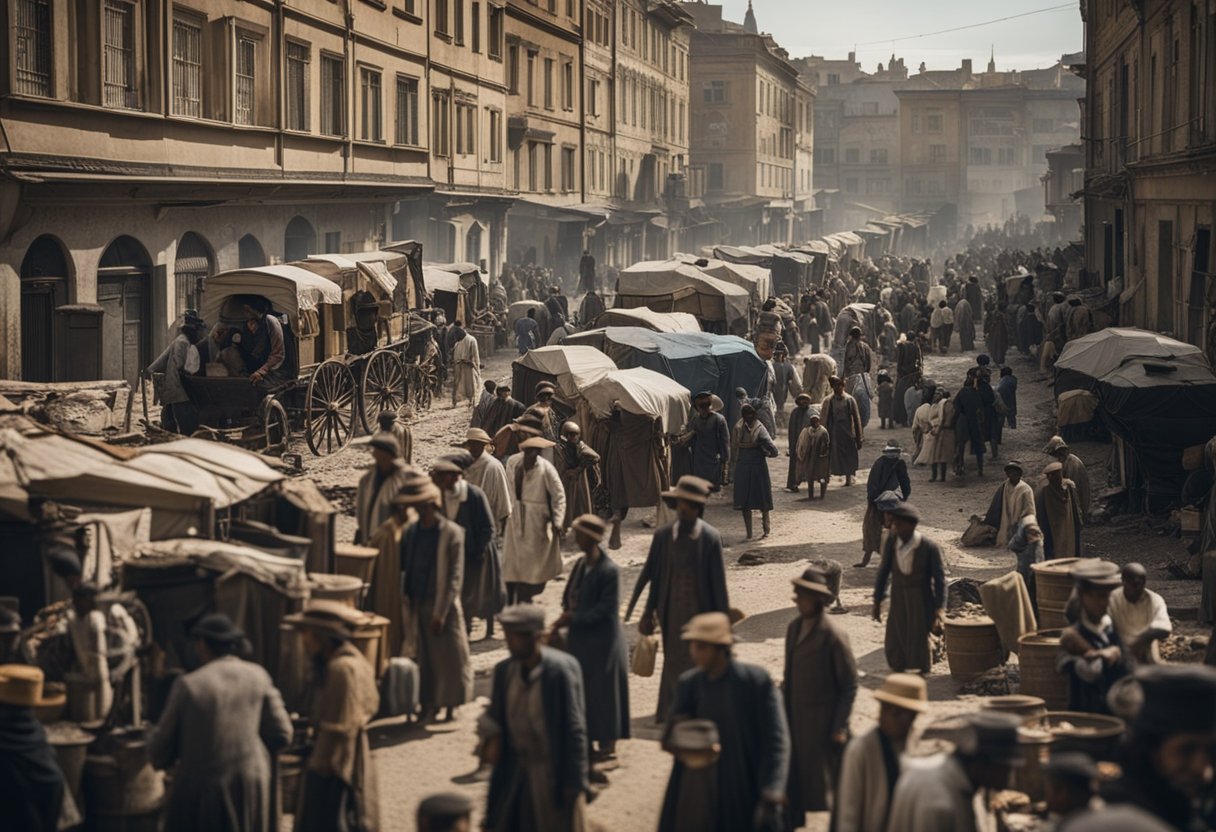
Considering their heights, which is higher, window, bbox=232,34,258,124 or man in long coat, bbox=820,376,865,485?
window, bbox=232,34,258,124

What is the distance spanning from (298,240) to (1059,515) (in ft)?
66.4

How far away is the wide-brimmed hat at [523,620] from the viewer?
738cm

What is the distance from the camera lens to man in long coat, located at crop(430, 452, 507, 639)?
1108 cm

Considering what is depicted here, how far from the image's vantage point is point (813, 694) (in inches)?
327

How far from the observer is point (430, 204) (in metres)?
40.7

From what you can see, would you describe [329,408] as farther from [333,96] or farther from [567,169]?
[567,169]

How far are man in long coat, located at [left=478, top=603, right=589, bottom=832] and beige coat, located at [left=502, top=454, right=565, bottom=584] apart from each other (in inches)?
204

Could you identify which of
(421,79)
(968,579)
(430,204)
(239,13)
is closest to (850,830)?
(968,579)

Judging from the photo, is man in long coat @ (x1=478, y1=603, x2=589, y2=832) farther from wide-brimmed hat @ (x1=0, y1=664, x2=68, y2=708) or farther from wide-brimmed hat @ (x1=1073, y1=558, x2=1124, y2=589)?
wide-brimmed hat @ (x1=1073, y1=558, x2=1124, y2=589)

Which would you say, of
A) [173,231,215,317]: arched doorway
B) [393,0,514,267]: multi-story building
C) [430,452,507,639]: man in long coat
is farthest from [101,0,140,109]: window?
[393,0,514,267]: multi-story building

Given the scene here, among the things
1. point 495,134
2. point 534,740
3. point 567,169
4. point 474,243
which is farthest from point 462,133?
point 534,740

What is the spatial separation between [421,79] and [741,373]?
60.5 ft

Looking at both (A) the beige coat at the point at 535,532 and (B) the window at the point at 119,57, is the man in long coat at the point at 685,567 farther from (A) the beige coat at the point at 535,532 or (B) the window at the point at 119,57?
(B) the window at the point at 119,57

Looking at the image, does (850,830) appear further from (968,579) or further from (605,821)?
(968,579)
